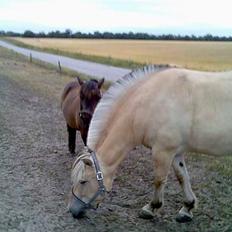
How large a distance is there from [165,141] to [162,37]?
88380 millimetres

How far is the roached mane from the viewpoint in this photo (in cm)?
473

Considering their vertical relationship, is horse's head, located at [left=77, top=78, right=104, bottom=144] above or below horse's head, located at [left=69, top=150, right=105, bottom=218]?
above

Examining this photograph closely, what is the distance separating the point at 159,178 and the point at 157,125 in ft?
2.18

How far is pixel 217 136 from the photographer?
461 centimetres

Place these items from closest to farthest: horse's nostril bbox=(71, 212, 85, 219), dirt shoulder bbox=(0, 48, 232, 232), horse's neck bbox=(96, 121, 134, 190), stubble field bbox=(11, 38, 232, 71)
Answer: horse's neck bbox=(96, 121, 134, 190)
horse's nostril bbox=(71, 212, 85, 219)
dirt shoulder bbox=(0, 48, 232, 232)
stubble field bbox=(11, 38, 232, 71)

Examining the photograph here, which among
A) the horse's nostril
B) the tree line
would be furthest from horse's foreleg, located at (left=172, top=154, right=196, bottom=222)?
the tree line

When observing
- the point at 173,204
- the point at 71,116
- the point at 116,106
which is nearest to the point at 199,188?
the point at 173,204

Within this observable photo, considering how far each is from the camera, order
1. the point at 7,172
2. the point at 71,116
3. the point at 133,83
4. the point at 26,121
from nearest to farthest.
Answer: the point at 133,83
the point at 7,172
the point at 71,116
the point at 26,121

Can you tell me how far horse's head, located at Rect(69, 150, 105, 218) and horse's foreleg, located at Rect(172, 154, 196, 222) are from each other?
1.04 meters

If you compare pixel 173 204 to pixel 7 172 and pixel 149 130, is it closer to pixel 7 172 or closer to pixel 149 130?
pixel 149 130

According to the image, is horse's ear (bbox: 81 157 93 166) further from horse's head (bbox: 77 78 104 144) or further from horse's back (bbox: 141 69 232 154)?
horse's head (bbox: 77 78 104 144)

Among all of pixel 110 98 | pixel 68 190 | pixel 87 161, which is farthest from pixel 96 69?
pixel 87 161

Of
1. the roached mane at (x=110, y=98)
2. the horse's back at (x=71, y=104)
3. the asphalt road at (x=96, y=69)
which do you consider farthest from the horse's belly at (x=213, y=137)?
the asphalt road at (x=96, y=69)

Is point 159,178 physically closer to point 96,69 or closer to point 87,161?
point 87,161
